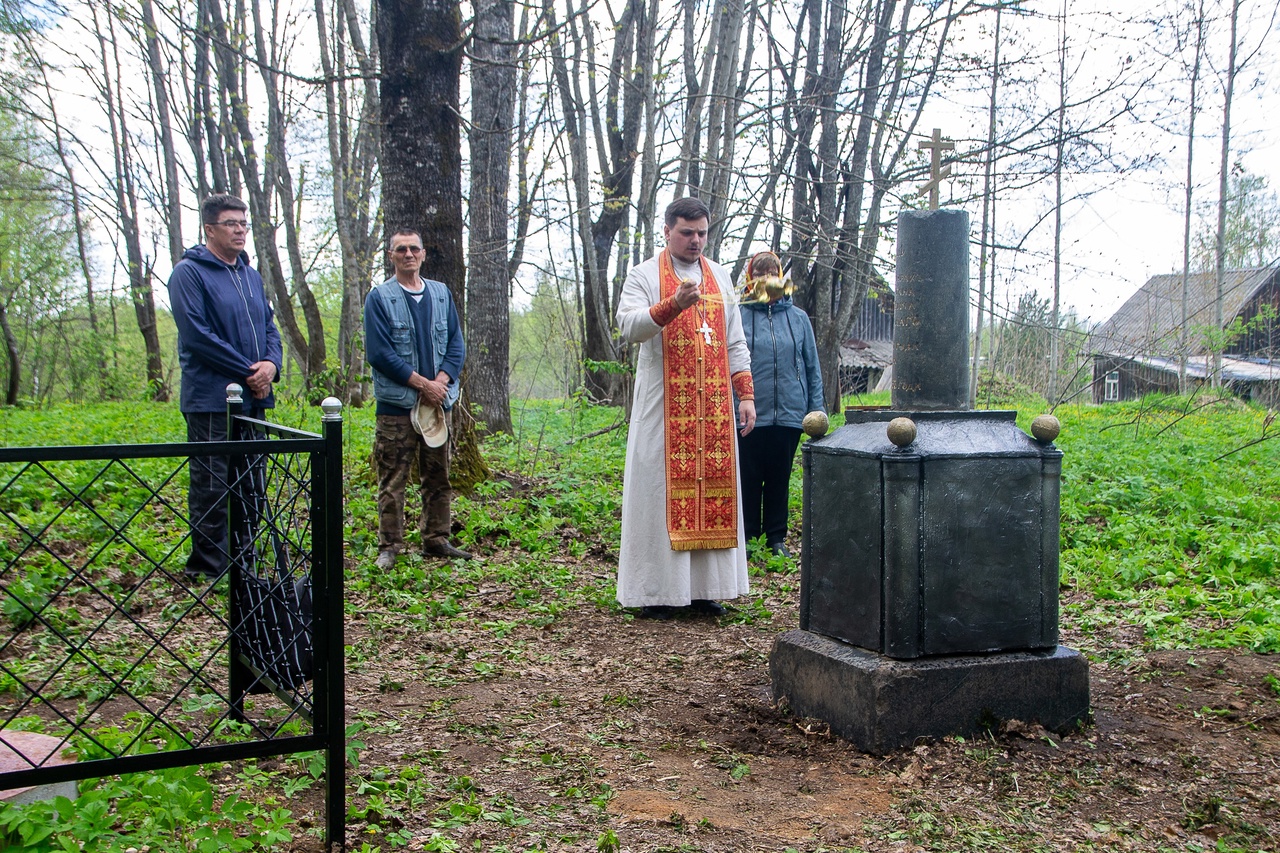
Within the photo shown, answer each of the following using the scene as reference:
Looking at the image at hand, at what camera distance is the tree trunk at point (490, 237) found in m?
11.9

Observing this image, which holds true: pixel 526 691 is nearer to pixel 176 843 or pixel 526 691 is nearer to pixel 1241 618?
pixel 176 843

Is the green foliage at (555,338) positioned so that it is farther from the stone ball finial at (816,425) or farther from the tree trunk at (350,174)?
the stone ball finial at (816,425)

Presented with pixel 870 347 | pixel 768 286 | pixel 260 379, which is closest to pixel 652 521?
pixel 768 286

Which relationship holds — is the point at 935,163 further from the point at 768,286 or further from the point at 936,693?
the point at 936,693

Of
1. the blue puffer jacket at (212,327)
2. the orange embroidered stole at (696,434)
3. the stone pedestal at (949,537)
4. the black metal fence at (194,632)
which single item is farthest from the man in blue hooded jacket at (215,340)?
the stone pedestal at (949,537)

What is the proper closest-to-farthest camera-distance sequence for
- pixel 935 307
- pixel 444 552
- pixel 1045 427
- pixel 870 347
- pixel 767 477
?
pixel 1045 427
pixel 935 307
pixel 444 552
pixel 767 477
pixel 870 347

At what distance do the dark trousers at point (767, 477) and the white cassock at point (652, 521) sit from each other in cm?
132

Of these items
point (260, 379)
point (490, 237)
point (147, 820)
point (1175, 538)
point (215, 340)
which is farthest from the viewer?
point (490, 237)

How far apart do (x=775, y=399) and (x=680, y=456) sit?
153cm

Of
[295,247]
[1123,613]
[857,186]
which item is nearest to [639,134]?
[857,186]

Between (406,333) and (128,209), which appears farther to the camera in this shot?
(128,209)

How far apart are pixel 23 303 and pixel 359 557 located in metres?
20.1

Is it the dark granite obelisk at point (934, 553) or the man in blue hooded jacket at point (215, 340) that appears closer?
the dark granite obelisk at point (934, 553)

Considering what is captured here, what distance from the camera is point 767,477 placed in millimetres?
7004
